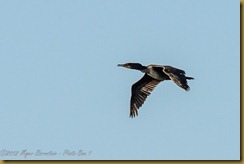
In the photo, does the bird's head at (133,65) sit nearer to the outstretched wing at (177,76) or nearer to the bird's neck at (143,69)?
the bird's neck at (143,69)

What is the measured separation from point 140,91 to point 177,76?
4859 mm

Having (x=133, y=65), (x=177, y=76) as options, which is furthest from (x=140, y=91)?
(x=177, y=76)

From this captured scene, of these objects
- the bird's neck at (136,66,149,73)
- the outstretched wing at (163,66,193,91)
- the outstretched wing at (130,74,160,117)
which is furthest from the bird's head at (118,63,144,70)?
the outstretched wing at (163,66,193,91)

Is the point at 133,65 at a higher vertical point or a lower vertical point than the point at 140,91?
higher

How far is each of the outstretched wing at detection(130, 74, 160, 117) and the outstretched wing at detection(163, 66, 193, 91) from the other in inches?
133

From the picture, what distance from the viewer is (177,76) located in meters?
25.0

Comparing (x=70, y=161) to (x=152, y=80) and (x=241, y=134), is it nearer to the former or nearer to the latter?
(x=241, y=134)

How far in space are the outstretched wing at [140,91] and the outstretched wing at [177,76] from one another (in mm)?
3387

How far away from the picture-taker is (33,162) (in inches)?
886

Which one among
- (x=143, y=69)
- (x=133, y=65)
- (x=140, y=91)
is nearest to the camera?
(x=143, y=69)

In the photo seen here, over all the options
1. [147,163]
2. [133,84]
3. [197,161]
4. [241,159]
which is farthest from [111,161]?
[133,84]

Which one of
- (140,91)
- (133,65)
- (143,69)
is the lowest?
(140,91)

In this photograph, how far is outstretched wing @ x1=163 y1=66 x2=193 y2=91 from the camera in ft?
78.5

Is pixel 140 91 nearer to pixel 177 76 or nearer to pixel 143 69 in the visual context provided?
pixel 143 69
